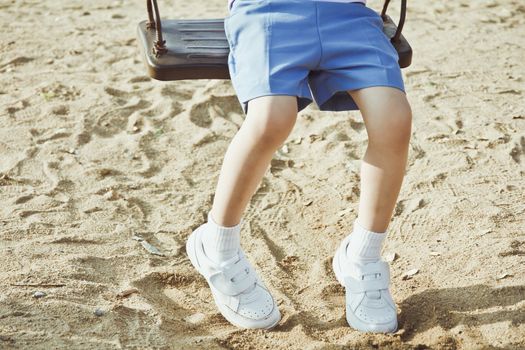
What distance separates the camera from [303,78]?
82.1 inches

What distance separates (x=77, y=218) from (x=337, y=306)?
40.9 inches

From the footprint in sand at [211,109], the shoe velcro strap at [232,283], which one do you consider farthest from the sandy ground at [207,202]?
the shoe velcro strap at [232,283]

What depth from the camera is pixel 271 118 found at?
6.63ft

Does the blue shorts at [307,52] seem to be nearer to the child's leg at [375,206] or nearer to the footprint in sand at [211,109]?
the child's leg at [375,206]

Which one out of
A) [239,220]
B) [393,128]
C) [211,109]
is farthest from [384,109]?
[211,109]

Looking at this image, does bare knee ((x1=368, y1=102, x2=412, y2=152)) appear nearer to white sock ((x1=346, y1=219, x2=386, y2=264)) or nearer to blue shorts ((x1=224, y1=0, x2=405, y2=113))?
blue shorts ((x1=224, y1=0, x2=405, y2=113))

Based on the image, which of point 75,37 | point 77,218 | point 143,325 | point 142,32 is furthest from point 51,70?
point 143,325

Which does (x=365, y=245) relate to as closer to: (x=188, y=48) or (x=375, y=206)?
(x=375, y=206)

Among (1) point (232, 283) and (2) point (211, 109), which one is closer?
(1) point (232, 283)

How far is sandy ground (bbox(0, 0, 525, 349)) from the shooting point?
2250 millimetres

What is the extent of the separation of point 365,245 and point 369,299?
155 millimetres

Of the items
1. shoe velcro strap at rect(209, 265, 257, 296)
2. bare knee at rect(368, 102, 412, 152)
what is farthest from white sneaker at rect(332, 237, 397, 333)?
bare knee at rect(368, 102, 412, 152)

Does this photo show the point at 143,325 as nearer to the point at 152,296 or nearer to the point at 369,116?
the point at 152,296

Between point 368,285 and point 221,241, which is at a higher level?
point 221,241
